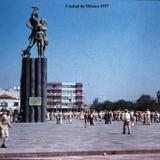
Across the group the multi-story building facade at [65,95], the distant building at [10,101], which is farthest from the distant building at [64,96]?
the distant building at [10,101]

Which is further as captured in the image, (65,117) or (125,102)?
(125,102)

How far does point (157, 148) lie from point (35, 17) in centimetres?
3348

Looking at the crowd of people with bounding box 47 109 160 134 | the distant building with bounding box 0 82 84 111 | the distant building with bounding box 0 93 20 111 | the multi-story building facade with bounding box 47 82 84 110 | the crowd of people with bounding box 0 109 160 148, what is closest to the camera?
the crowd of people with bounding box 0 109 160 148

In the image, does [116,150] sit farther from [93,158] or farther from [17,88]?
[17,88]

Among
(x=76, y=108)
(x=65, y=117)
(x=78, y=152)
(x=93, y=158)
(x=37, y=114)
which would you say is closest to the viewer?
(x=93, y=158)

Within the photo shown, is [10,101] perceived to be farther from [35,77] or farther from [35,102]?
[35,102]

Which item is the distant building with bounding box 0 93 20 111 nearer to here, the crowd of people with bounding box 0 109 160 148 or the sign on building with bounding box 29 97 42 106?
the crowd of people with bounding box 0 109 160 148

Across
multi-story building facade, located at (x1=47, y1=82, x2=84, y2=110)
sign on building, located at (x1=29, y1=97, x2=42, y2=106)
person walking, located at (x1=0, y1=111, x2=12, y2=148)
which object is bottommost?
person walking, located at (x1=0, y1=111, x2=12, y2=148)

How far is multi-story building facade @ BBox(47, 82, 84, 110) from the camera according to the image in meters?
177

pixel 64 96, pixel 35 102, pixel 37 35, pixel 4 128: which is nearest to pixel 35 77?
pixel 35 102

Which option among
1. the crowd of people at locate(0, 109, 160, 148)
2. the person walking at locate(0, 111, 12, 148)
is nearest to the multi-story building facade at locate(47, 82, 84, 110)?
the crowd of people at locate(0, 109, 160, 148)

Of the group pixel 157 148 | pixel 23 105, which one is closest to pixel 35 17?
pixel 23 105

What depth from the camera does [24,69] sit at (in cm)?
4925

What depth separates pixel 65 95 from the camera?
180125 millimetres
